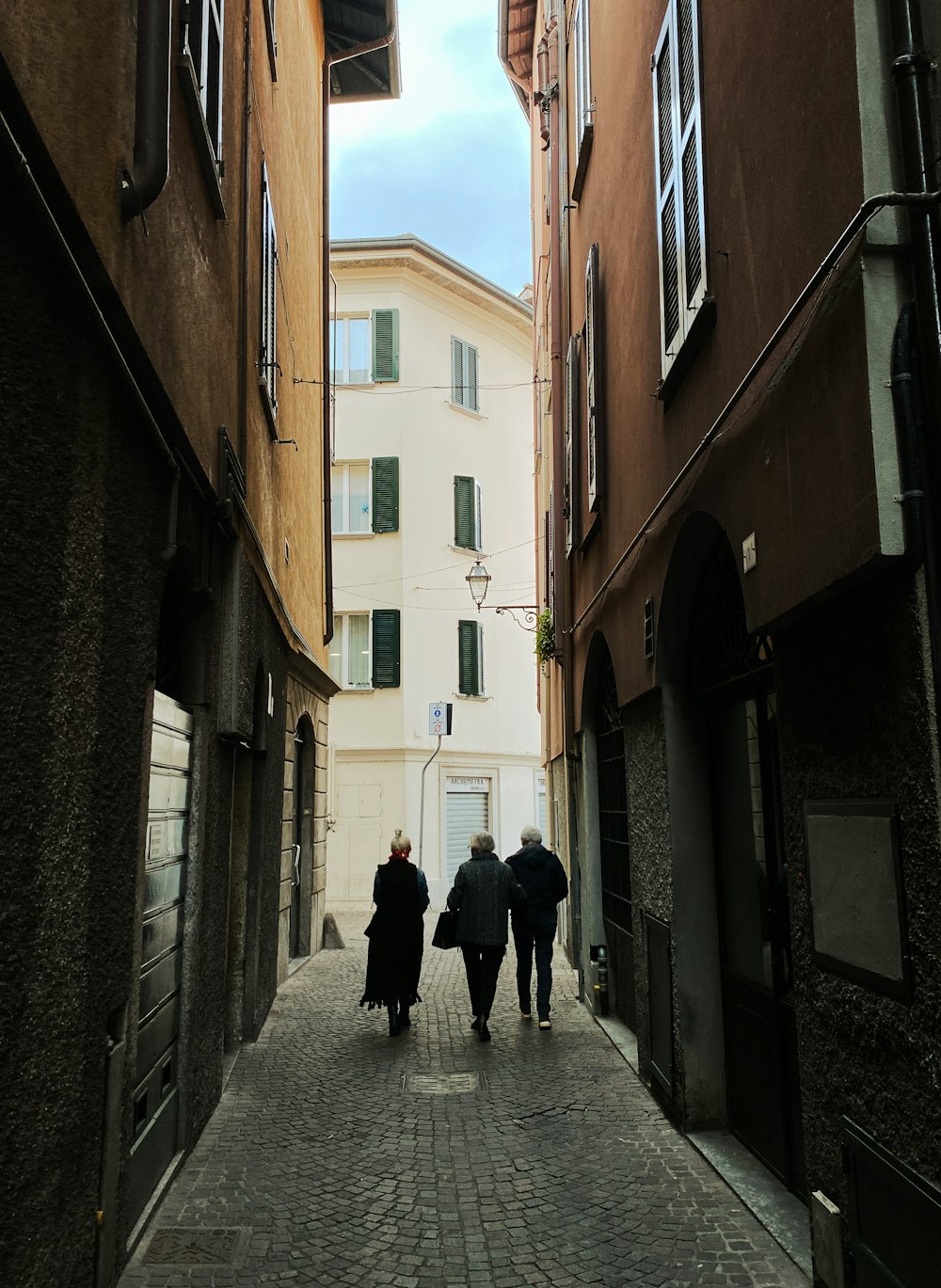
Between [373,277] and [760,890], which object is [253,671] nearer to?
[760,890]

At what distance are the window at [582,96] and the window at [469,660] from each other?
545 inches

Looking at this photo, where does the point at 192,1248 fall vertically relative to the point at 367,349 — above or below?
below

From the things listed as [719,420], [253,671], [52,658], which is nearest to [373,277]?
[253,671]

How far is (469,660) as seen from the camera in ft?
78.8

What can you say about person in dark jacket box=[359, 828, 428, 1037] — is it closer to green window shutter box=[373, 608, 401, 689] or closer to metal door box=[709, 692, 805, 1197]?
metal door box=[709, 692, 805, 1197]

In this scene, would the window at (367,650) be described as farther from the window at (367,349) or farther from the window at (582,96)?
the window at (582,96)

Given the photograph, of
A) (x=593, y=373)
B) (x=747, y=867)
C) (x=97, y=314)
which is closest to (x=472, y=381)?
(x=593, y=373)

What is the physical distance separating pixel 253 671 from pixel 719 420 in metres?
4.44

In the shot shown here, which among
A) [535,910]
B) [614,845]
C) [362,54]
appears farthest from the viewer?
[362,54]

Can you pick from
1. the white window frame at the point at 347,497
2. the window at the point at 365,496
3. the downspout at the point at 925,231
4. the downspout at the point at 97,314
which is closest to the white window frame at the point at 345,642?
the white window frame at the point at 347,497

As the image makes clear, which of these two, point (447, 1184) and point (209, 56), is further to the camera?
point (209, 56)

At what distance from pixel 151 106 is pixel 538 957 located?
7.47 metres

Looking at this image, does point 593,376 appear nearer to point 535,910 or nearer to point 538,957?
point 535,910

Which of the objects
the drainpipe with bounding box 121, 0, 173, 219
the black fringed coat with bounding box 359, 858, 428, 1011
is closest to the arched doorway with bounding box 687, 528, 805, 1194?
the drainpipe with bounding box 121, 0, 173, 219
